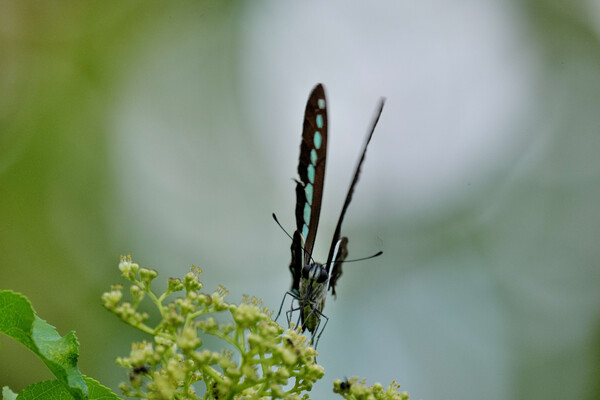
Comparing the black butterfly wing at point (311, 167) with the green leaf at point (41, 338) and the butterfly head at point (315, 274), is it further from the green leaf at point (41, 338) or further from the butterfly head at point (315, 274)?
the green leaf at point (41, 338)

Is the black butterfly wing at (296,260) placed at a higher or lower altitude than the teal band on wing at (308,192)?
lower

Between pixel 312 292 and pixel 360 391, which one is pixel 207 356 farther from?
pixel 312 292

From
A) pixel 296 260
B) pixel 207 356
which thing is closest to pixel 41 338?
pixel 207 356

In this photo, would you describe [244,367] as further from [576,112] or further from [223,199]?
[576,112]

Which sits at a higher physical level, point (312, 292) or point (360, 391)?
point (312, 292)

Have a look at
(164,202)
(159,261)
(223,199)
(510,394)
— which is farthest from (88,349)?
(510,394)

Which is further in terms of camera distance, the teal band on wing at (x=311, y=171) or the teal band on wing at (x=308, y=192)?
the teal band on wing at (x=308, y=192)

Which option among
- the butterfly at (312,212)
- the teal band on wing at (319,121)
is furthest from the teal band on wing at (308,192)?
the teal band on wing at (319,121)
